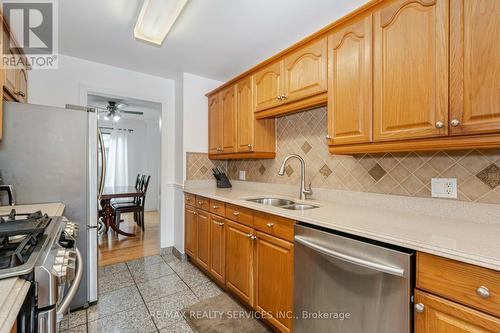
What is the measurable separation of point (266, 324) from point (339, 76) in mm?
1816

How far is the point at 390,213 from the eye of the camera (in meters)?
1.49

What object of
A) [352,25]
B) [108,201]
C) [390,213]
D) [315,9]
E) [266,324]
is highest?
[315,9]

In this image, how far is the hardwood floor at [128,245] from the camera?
9.67 ft

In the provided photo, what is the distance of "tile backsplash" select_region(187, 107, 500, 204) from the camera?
1.25 m

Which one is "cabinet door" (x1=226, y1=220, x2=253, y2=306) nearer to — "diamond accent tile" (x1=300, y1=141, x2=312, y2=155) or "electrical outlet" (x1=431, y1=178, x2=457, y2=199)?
"diamond accent tile" (x1=300, y1=141, x2=312, y2=155)

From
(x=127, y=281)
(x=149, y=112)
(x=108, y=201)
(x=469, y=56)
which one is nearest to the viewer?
(x=469, y=56)

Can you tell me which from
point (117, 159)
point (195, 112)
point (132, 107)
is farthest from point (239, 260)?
point (117, 159)

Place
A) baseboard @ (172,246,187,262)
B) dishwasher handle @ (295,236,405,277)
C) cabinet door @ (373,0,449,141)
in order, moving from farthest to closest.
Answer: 1. baseboard @ (172,246,187,262)
2. cabinet door @ (373,0,449,141)
3. dishwasher handle @ (295,236,405,277)

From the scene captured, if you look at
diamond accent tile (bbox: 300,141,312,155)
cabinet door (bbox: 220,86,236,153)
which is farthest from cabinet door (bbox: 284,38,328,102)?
cabinet door (bbox: 220,86,236,153)

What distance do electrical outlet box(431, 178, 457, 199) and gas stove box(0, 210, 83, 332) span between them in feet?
6.04

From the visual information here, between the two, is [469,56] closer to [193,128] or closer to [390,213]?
[390,213]

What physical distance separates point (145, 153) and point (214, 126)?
4107 millimetres

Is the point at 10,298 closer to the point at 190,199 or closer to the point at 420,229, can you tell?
the point at 420,229

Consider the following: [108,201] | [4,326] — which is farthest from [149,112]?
[4,326]
